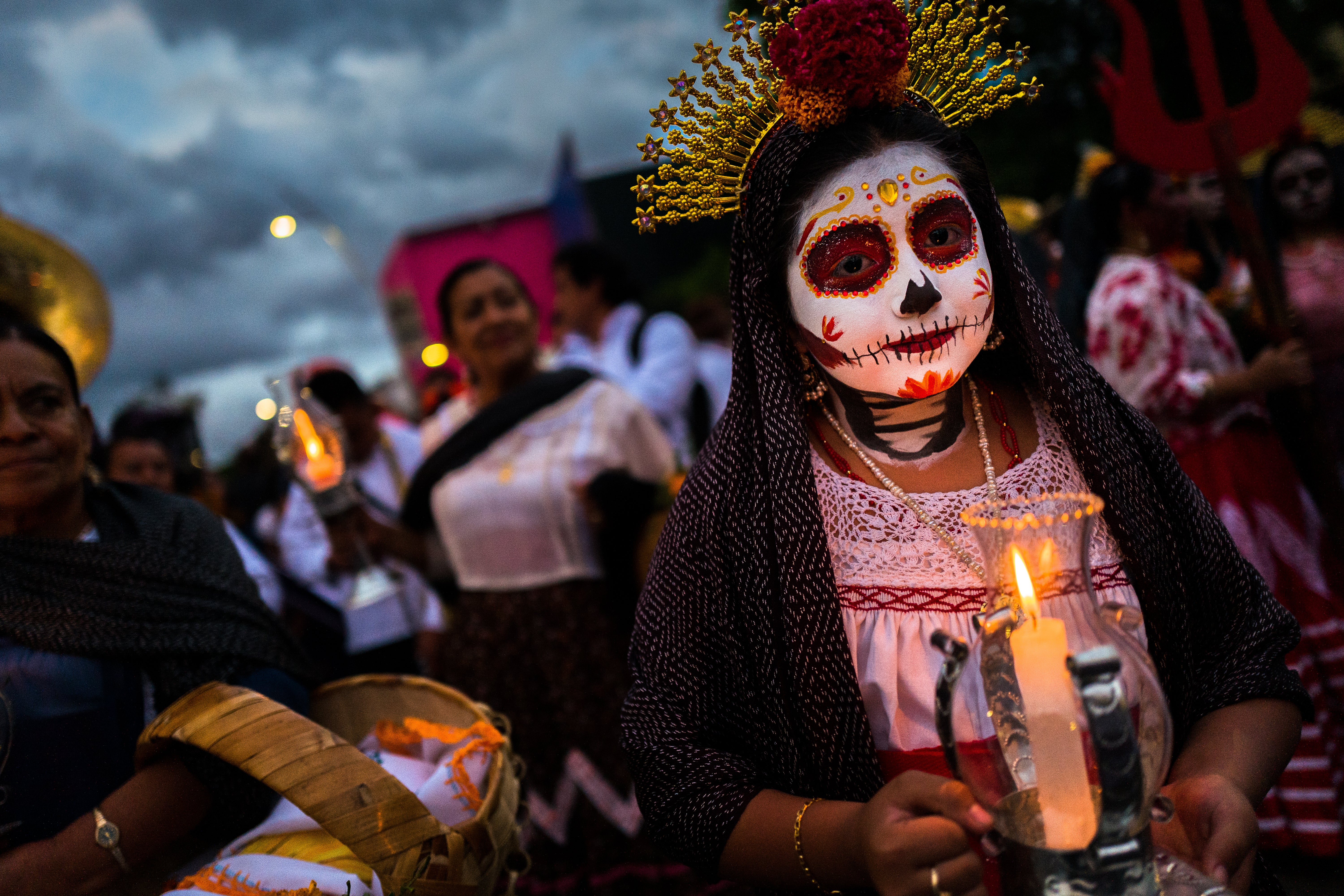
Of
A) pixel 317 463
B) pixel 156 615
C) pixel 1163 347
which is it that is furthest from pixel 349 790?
pixel 1163 347

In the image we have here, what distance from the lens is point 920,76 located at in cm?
195

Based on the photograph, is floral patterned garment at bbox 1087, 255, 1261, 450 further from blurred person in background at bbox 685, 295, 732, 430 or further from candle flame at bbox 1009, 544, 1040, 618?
candle flame at bbox 1009, 544, 1040, 618

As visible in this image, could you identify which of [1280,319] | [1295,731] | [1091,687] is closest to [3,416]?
[1091,687]

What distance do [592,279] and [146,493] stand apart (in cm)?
367

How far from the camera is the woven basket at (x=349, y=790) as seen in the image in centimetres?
179

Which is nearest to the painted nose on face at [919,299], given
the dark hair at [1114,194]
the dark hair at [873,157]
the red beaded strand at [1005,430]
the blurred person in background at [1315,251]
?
the dark hair at [873,157]

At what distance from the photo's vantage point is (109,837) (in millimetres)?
1993

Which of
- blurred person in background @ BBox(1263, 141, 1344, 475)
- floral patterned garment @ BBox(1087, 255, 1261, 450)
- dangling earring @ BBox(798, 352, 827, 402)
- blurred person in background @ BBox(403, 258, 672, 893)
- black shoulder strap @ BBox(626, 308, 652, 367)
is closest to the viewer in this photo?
dangling earring @ BBox(798, 352, 827, 402)

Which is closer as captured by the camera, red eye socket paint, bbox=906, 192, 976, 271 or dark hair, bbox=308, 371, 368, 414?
red eye socket paint, bbox=906, 192, 976, 271

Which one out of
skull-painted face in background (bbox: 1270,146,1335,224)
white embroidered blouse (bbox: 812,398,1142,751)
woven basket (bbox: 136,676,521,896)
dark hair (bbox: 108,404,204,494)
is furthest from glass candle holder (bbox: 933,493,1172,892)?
dark hair (bbox: 108,404,204,494)

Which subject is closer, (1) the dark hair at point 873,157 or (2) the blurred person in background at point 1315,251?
(1) the dark hair at point 873,157

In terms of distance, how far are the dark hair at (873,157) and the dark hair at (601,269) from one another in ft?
13.9

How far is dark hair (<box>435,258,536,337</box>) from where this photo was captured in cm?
427

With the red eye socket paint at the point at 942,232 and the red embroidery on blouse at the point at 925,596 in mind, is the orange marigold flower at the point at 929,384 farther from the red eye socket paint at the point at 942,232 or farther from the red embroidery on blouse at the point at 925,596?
the red embroidery on blouse at the point at 925,596
